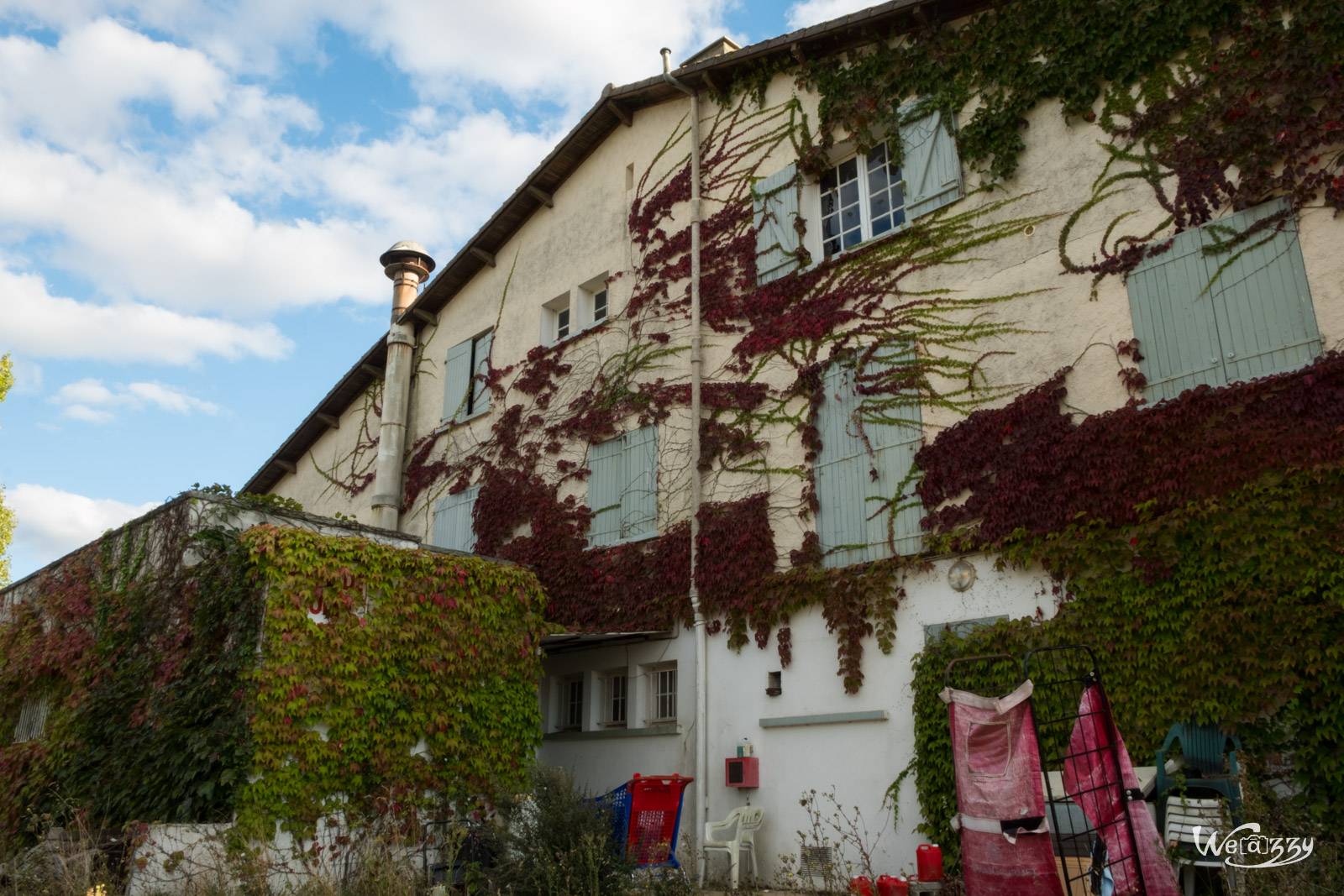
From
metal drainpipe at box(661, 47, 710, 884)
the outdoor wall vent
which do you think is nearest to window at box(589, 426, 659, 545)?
metal drainpipe at box(661, 47, 710, 884)

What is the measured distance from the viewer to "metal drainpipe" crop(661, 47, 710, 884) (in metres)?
10.0

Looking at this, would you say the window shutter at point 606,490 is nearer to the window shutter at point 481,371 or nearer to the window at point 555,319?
the window at point 555,319

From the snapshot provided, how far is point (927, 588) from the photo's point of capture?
29.5ft

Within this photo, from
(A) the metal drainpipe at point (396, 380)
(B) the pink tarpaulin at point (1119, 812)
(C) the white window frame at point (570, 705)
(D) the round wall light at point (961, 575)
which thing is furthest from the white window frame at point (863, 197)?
(A) the metal drainpipe at point (396, 380)

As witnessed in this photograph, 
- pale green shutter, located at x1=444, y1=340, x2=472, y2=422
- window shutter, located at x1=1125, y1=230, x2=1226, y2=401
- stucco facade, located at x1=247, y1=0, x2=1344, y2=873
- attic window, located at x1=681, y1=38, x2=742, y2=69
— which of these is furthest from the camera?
pale green shutter, located at x1=444, y1=340, x2=472, y2=422

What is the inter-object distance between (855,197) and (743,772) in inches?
254

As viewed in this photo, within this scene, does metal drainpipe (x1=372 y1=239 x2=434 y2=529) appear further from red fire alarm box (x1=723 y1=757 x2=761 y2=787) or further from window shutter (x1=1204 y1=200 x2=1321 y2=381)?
window shutter (x1=1204 y1=200 x2=1321 y2=381)

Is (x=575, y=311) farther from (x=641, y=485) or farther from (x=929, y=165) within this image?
(x=929, y=165)

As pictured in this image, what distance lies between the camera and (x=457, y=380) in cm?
1600

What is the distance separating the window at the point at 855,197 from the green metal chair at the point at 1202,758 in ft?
18.2

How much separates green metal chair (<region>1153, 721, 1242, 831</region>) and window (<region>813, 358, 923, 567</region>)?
111 inches

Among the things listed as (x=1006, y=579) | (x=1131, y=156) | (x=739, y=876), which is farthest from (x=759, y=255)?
(x=739, y=876)

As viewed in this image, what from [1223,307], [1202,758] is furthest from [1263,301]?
[1202,758]

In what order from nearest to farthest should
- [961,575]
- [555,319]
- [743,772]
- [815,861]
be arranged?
1. [961,575]
2. [815,861]
3. [743,772]
4. [555,319]
